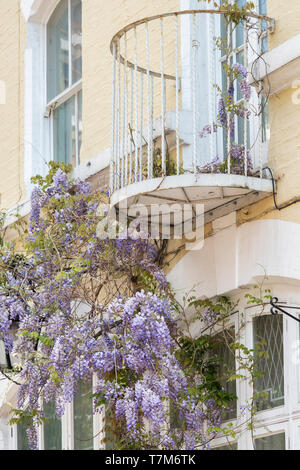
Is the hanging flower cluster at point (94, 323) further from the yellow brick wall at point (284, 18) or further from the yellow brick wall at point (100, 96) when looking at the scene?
the yellow brick wall at point (284, 18)

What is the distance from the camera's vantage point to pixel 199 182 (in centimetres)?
611

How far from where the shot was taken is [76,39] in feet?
31.2

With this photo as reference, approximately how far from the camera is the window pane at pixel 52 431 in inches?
344

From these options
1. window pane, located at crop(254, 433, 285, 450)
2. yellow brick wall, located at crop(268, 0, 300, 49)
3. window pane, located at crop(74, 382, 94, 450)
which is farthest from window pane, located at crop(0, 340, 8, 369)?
yellow brick wall, located at crop(268, 0, 300, 49)

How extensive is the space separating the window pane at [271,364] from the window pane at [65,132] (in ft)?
11.0

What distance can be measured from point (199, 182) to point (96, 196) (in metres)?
1.59

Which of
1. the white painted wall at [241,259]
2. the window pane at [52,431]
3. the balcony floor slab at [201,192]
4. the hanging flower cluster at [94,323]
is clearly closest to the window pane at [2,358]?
the hanging flower cluster at [94,323]

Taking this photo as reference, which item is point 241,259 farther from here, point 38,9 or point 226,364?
point 38,9

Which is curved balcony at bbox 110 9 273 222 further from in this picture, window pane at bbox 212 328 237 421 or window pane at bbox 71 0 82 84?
window pane at bbox 71 0 82 84

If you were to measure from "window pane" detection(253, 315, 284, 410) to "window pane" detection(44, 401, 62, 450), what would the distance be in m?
2.76

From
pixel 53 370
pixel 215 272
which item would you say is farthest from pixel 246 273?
pixel 53 370

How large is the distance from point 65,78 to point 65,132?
521 millimetres

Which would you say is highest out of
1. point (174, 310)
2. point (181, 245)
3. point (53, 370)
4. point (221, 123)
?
point (221, 123)
